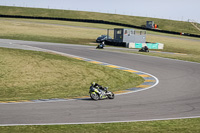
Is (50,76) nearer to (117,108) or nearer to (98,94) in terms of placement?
(98,94)

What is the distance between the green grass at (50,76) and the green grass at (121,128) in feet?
23.6

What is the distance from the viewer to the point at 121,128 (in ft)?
36.7

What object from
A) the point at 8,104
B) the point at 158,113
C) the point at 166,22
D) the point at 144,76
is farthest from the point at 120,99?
the point at 166,22

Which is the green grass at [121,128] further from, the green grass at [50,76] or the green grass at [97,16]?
the green grass at [97,16]

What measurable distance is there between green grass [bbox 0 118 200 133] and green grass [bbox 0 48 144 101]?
718 centimetres

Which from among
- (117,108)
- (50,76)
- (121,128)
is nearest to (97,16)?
(50,76)

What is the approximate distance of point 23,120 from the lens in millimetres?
11844

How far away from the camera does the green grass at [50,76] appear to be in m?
21.0

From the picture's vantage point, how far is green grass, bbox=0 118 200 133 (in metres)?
10.7

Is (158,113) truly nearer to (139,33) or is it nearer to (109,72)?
(109,72)

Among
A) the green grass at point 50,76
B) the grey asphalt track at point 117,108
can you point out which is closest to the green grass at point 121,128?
the grey asphalt track at point 117,108

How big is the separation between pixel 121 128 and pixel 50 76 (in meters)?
13.6

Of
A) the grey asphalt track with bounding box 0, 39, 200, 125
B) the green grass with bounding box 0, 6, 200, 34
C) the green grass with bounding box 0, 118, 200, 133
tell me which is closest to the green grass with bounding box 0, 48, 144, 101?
the grey asphalt track with bounding box 0, 39, 200, 125

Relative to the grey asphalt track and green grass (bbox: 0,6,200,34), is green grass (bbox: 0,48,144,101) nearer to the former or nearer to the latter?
the grey asphalt track
